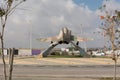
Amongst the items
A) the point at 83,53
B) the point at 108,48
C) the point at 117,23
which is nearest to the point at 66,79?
the point at 108,48

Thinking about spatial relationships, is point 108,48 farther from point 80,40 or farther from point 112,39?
point 80,40

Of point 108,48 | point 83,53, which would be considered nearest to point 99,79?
point 108,48

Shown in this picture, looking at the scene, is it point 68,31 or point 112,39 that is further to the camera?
point 68,31

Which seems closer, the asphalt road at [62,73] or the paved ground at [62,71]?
the paved ground at [62,71]

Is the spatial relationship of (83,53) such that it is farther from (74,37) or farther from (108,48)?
(108,48)

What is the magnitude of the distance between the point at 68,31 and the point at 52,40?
15.4 ft

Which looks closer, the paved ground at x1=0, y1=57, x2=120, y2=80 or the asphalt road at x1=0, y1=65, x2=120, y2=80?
the paved ground at x1=0, y1=57, x2=120, y2=80

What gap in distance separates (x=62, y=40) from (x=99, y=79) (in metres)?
58.1

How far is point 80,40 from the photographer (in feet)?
277

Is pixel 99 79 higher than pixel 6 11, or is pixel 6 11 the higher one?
pixel 6 11

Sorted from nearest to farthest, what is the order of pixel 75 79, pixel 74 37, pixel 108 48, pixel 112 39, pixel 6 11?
pixel 6 11
pixel 112 39
pixel 108 48
pixel 75 79
pixel 74 37

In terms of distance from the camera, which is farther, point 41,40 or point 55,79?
point 41,40

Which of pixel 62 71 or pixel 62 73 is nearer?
pixel 62 73

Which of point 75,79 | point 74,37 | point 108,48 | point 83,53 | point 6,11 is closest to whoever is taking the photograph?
point 6,11
